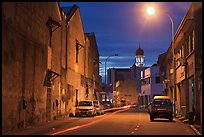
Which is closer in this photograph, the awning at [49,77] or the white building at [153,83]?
the awning at [49,77]

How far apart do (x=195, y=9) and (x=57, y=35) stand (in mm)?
13023

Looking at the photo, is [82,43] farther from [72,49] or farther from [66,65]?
[66,65]

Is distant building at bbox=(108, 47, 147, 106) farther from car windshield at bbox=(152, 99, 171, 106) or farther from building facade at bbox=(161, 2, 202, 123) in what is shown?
car windshield at bbox=(152, 99, 171, 106)

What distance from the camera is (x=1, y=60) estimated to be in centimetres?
2169

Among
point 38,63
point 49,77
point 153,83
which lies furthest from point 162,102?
point 153,83

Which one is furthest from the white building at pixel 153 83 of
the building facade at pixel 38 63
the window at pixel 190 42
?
the window at pixel 190 42

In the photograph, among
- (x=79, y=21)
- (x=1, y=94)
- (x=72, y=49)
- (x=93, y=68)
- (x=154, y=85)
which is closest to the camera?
(x=1, y=94)

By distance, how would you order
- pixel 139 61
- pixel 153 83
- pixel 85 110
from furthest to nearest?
pixel 139 61 → pixel 153 83 → pixel 85 110

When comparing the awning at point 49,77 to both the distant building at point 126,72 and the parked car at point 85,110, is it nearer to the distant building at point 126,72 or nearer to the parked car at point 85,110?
the parked car at point 85,110

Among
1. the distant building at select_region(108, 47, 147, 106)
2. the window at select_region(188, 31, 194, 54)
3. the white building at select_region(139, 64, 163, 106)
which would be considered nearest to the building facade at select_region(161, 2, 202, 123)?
the window at select_region(188, 31, 194, 54)

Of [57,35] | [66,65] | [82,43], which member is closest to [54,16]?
[57,35]

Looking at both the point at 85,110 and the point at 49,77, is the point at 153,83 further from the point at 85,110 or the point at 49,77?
the point at 49,77

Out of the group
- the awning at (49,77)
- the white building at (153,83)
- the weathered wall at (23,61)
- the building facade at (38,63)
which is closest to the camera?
the weathered wall at (23,61)

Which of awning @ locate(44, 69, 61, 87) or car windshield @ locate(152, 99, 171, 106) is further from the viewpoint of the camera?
car windshield @ locate(152, 99, 171, 106)
